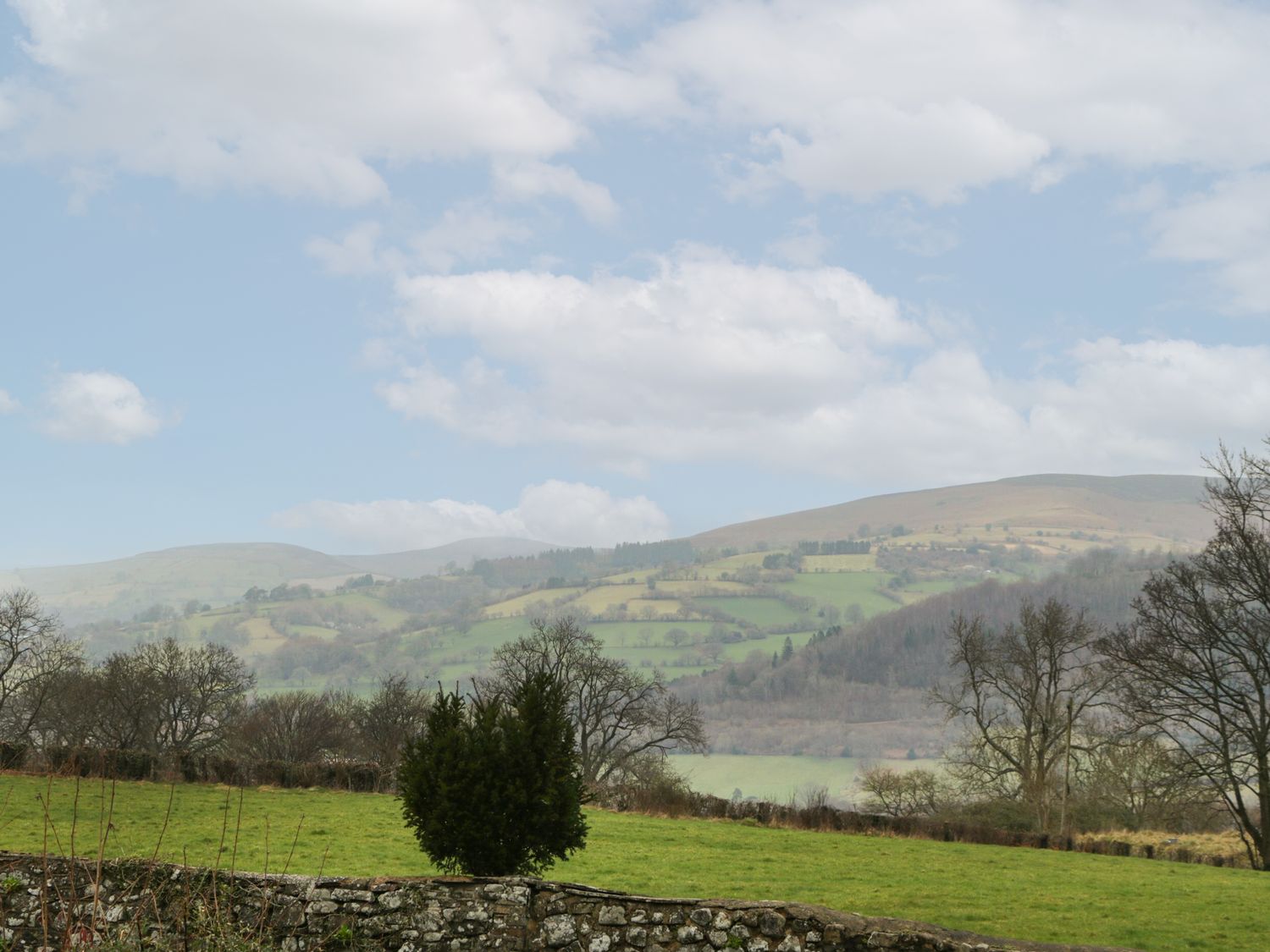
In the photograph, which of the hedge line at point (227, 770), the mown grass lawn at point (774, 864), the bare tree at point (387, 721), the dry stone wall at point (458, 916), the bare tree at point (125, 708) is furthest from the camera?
the bare tree at point (125, 708)

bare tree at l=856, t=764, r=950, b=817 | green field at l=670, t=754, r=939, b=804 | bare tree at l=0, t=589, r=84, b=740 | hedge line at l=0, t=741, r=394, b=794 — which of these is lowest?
green field at l=670, t=754, r=939, b=804

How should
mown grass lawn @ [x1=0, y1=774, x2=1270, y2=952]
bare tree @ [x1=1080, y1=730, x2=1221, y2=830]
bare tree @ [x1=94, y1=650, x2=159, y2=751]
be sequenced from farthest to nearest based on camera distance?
bare tree @ [x1=94, y1=650, x2=159, y2=751] → bare tree @ [x1=1080, y1=730, x2=1221, y2=830] → mown grass lawn @ [x1=0, y1=774, x2=1270, y2=952]

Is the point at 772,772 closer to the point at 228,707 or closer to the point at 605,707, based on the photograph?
the point at 605,707

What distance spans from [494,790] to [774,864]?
13.0 metres

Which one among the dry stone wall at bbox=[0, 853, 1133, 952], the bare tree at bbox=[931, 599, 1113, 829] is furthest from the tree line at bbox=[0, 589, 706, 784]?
the dry stone wall at bbox=[0, 853, 1133, 952]

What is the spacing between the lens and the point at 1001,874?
2641 cm

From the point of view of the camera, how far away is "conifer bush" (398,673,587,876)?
15844 millimetres

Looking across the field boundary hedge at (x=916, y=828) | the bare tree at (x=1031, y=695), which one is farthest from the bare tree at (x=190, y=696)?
the bare tree at (x=1031, y=695)

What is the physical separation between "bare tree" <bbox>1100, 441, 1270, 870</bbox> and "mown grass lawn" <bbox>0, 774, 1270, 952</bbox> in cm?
466

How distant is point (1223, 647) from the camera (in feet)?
112

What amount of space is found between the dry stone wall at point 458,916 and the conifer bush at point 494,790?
652 centimetres

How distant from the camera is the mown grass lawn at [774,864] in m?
19.0

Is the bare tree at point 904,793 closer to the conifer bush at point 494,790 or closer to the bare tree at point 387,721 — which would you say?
the bare tree at point 387,721

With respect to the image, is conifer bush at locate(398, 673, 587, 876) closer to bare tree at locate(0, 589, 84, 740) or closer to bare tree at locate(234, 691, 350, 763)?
bare tree at locate(234, 691, 350, 763)
